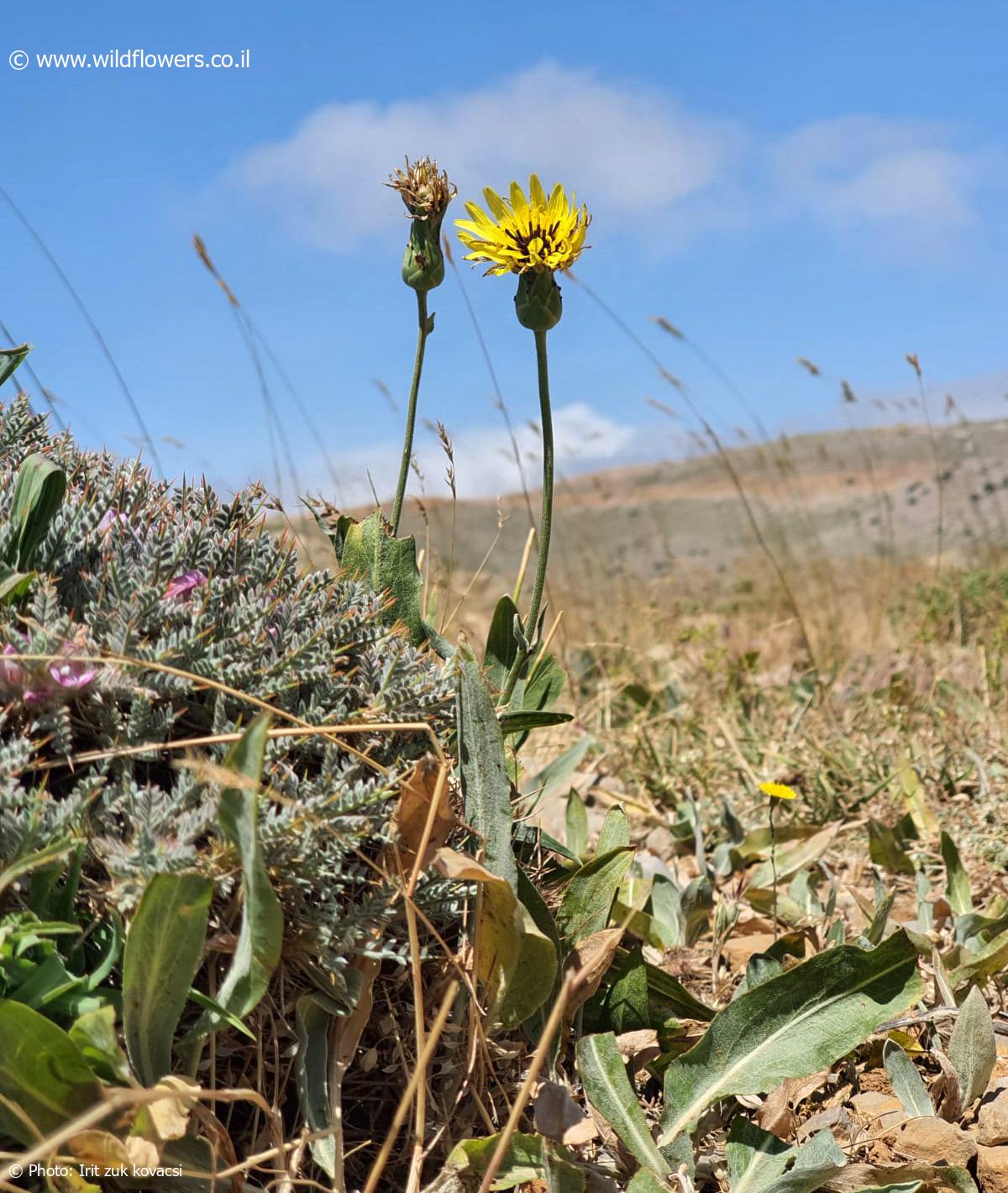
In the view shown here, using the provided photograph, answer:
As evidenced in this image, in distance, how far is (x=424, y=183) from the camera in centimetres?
166

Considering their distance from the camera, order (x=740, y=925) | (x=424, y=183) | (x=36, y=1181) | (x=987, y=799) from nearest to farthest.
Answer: (x=36, y=1181) → (x=424, y=183) → (x=740, y=925) → (x=987, y=799)

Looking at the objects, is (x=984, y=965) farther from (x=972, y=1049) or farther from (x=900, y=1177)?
(x=900, y=1177)

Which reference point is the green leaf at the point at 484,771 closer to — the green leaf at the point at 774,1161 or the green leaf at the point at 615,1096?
the green leaf at the point at 615,1096

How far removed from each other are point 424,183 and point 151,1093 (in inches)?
53.0

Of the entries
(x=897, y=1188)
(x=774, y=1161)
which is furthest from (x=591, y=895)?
(x=897, y=1188)

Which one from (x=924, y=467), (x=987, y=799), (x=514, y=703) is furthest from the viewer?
Result: (x=924, y=467)

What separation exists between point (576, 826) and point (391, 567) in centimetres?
79

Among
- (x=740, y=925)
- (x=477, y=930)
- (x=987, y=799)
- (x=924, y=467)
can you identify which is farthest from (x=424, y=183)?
(x=924, y=467)

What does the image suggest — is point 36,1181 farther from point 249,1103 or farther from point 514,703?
point 514,703

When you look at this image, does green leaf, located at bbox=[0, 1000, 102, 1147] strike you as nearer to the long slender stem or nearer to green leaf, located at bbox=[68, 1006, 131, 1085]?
green leaf, located at bbox=[68, 1006, 131, 1085]

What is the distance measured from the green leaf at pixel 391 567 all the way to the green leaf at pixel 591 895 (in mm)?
456

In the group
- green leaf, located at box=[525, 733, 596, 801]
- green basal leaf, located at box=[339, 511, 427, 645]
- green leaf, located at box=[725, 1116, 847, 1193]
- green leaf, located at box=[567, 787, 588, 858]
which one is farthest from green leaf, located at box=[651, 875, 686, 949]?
green basal leaf, located at box=[339, 511, 427, 645]

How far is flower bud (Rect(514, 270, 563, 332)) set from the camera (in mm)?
1677

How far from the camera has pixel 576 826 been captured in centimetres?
218
